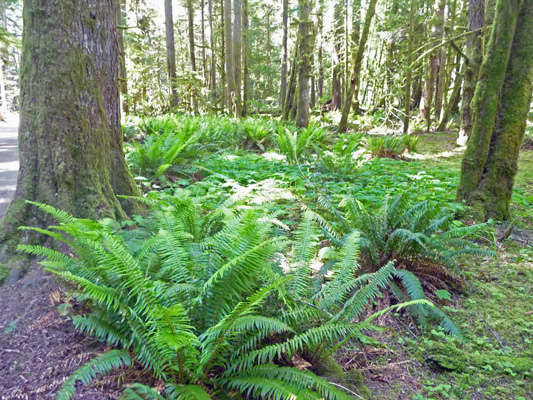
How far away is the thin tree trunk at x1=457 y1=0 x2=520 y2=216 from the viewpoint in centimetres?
368

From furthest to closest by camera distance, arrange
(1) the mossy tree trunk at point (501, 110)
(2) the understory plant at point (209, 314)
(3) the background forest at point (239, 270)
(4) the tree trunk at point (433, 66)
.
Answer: (4) the tree trunk at point (433, 66) < (1) the mossy tree trunk at point (501, 110) < (3) the background forest at point (239, 270) < (2) the understory plant at point (209, 314)

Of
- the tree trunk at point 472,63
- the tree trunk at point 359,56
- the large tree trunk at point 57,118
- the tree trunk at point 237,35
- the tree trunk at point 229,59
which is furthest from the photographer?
the tree trunk at point 229,59

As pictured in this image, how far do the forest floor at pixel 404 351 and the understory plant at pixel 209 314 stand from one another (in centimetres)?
18

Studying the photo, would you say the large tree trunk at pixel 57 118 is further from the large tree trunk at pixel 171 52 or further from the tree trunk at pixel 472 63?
the large tree trunk at pixel 171 52

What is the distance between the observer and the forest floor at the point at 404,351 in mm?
1671

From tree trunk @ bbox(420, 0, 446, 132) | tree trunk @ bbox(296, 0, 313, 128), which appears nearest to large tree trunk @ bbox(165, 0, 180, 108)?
tree trunk @ bbox(296, 0, 313, 128)

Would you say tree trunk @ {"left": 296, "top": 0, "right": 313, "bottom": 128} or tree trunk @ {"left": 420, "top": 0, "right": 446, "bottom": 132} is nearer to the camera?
tree trunk @ {"left": 296, "top": 0, "right": 313, "bottom": 128}

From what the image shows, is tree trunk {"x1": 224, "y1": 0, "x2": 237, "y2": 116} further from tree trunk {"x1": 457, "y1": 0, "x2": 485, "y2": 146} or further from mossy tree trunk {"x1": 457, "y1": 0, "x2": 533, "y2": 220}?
mossy tree trunk {"x1": 457, "y1": 0, "x2": 533, "y2": 220}

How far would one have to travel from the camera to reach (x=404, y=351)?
229cm

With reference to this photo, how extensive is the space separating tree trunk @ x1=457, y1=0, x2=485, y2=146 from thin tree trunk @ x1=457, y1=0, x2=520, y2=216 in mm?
5715

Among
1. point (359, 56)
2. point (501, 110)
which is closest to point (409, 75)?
point (359, 56)

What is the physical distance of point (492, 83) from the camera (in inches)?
148

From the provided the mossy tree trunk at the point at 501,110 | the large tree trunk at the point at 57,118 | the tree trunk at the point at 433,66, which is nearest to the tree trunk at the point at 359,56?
the tree trunk at the point at 433,66

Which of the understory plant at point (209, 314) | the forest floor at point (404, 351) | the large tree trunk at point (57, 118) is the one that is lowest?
the forest floor at point (404, 351)
